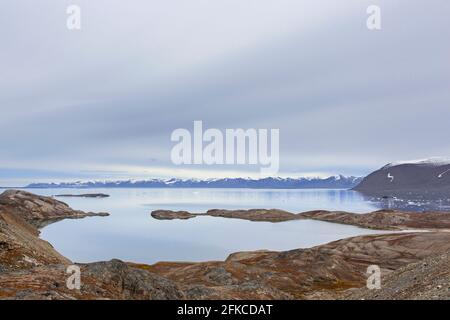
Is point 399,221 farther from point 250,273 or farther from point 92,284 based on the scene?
point 92,284

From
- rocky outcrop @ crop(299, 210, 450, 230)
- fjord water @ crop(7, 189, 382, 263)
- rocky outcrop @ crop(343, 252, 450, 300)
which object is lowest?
fjord water @ crop(7, 189, 382, 263)

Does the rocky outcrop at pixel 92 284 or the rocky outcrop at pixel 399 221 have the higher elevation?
the rocky outcrop at pixel 92 284

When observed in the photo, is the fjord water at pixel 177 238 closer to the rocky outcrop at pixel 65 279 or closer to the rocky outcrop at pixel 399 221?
the rocky outcrop at pixel 399 221

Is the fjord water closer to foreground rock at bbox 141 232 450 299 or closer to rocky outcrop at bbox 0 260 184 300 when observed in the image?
foreground rock at bbox 141 232 450 299

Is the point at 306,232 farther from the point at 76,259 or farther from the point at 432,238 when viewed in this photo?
the point at 76,259

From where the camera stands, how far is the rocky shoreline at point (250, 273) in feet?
84.0

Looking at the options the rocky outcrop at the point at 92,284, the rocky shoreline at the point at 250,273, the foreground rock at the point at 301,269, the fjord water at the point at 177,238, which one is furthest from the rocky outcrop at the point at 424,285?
the fjord water at the point at 177,238

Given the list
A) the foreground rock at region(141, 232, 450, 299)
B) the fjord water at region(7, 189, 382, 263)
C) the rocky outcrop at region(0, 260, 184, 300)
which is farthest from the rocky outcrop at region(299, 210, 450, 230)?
the rocky outcrop at region(0, 260, 184, 300)

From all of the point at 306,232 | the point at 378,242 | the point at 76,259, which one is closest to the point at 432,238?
the point at 378,242

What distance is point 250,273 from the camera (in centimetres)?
Answer: 6050

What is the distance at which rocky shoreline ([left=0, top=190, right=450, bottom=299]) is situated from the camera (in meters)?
25.6

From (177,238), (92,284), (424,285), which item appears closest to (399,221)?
(177,238)
